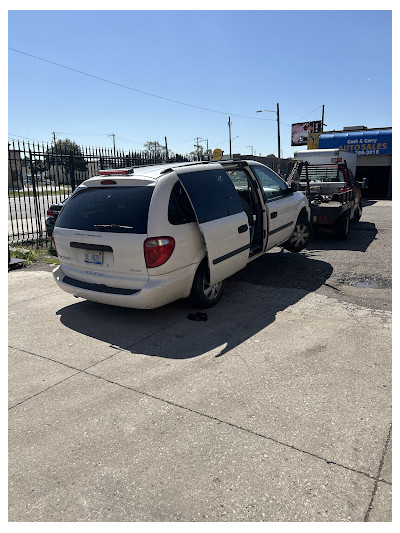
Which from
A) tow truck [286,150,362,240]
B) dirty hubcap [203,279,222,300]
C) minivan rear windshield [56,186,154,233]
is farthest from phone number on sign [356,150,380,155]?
minivan rear windshield [56,186,154,233]

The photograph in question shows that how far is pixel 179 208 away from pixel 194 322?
1.37 metres

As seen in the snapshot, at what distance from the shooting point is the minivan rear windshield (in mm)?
4328

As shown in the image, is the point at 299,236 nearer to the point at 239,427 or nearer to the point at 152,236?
the point at 152,236

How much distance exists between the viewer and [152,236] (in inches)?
165

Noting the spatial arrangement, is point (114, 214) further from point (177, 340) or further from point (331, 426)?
point (331, 426)

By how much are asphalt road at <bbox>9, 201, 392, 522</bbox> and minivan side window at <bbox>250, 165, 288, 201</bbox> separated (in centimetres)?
206

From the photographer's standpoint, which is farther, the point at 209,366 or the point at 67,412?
the point at 209,366

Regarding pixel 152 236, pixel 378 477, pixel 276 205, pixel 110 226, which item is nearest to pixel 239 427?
pixel 378 477

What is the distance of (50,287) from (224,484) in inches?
193

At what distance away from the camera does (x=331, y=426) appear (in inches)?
110

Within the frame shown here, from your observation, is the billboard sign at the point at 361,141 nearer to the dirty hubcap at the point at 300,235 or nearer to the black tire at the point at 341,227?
the black tire at the point at 341,227

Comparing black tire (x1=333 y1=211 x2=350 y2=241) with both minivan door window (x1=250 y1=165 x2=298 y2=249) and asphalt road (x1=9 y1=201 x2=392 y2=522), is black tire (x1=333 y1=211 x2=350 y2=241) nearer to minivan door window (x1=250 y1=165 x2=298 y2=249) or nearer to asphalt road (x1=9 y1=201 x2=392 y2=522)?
minivan door window (x1=250 y1=165 x2=298 y2=249)

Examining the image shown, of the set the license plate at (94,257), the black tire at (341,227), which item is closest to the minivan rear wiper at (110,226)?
the license plate at (94,257)

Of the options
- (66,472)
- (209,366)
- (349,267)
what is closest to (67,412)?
(66,472)
